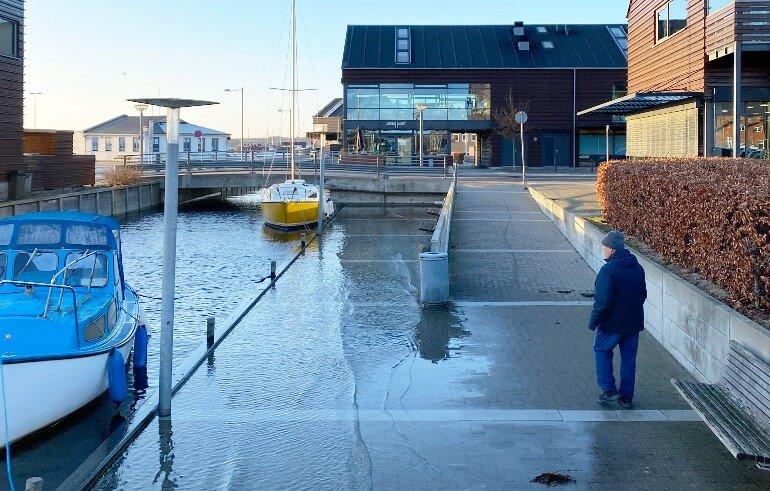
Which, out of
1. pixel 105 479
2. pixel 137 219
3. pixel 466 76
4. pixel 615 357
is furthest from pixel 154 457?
pixel 466 76

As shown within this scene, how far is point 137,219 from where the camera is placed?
4416cm

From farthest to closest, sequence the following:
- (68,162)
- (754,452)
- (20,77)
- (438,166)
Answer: (438,166), (68,162), (20,77), (754,452)

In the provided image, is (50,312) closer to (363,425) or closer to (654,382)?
(363,425)

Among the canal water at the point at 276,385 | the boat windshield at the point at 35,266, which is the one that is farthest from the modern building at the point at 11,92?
the boat windshield at the point at 35,266

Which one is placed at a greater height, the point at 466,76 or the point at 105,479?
the point at 466,76

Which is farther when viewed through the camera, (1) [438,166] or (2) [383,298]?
(1) [438,166]

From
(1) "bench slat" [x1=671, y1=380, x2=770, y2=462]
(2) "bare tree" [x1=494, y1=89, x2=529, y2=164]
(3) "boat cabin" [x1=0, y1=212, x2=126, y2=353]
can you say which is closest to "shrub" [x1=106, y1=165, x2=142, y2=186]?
(2) "bare tree" [x1=494, y1=89, x2=529, y2=164]

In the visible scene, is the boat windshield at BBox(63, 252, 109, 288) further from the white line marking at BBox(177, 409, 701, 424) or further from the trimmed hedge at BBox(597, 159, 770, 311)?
the trimmed hedge at BBox(597, 159, 770, 311)

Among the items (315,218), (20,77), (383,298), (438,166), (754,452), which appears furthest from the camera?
(438,166)

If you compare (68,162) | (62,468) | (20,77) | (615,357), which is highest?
(20,77)

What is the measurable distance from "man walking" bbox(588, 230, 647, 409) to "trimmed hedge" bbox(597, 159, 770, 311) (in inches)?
39.7

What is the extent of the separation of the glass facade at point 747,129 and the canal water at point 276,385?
27.8 ft

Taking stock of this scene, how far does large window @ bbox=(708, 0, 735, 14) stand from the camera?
2186 cm

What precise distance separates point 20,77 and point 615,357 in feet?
96.0
